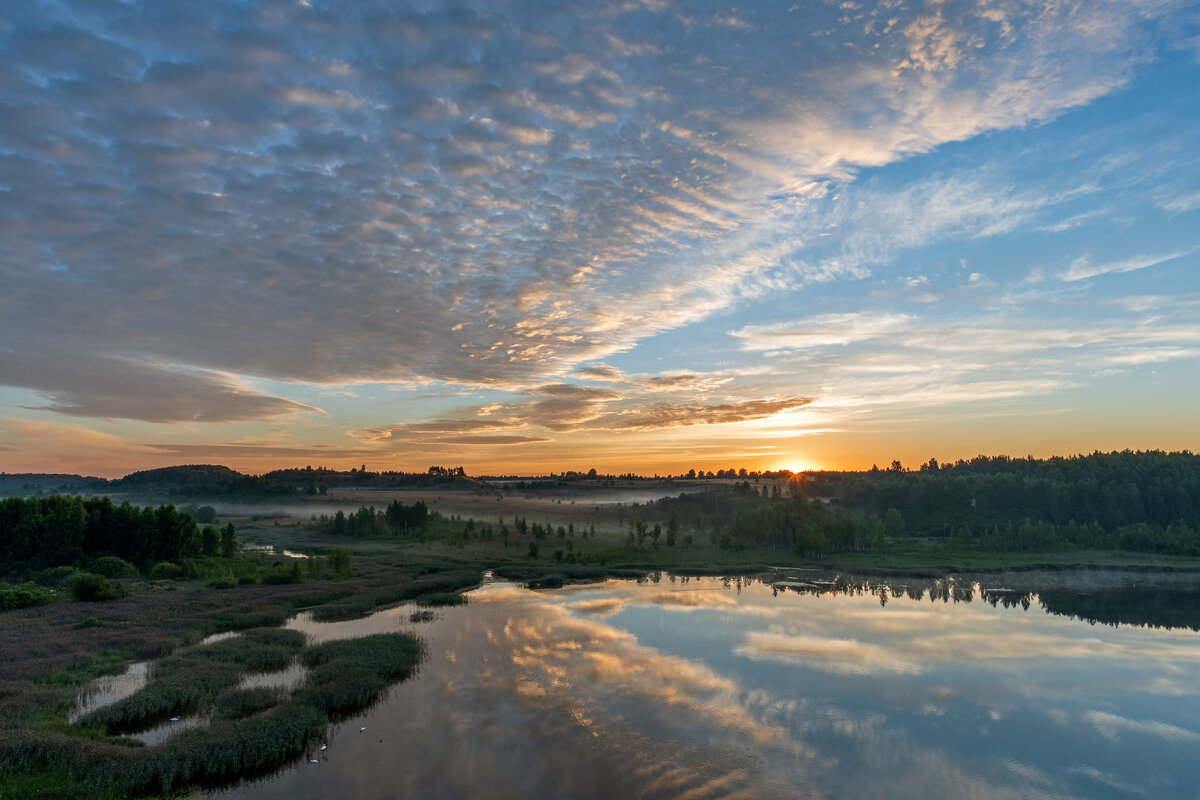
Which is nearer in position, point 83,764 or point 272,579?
point 83,764

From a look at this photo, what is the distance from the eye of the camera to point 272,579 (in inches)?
2734

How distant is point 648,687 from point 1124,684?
99.3 ft

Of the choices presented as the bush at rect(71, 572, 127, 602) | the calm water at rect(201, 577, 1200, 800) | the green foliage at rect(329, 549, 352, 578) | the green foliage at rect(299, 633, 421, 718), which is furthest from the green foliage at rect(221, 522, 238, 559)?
the green foliage at rect(299, 633, 421, 718)

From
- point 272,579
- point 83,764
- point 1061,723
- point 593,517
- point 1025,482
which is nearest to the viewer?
point 83,764

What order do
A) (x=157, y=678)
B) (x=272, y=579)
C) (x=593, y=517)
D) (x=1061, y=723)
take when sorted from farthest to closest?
(x=593, y=517) → (x=272, y=579) → (x=157, y=678) → (x=1061, y=723)

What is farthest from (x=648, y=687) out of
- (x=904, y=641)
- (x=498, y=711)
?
(x=904, y=641)

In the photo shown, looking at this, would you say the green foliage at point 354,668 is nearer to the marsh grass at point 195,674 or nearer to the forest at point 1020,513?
the marsh grass at point 195,674

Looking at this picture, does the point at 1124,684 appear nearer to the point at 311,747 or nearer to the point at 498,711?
the point at 498,711

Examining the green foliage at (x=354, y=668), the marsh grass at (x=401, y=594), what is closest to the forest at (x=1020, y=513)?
the marsh grass at (x=401, y=594)

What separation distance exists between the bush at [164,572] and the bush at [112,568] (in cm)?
195

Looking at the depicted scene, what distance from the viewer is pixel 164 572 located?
69750 mm

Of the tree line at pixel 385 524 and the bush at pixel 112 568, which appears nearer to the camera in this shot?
the bush at pixel 112 568

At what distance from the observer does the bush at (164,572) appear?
6938 cm

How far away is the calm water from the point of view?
923 inches
